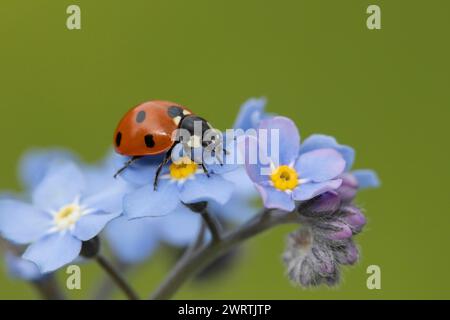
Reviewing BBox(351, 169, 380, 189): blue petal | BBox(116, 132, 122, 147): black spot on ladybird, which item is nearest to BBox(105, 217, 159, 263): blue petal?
BBox(116, 132, 122, 147): black spot on ladybird

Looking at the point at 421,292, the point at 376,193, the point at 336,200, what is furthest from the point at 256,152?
the point at 376,193

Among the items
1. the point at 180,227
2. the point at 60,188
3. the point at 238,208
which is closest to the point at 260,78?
the point at 238,208

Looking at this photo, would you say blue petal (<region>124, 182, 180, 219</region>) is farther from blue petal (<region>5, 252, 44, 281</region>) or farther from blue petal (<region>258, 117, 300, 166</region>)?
blue petal (<region>5, 252, 44, 281</region>)

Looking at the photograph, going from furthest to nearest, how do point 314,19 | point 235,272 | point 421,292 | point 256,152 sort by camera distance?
point 314,19
point 421,292
point 235,272
point 256,152

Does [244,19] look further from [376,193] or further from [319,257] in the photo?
[319,257]

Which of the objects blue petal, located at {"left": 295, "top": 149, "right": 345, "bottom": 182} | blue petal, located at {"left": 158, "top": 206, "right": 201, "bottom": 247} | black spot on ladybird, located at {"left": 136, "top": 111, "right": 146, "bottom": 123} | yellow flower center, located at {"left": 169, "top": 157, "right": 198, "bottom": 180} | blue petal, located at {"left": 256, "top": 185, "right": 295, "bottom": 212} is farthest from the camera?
blue petal, located at {"left": 158, "top": 206, "right": 201, "bottom": 247}

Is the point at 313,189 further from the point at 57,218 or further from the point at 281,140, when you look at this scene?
the point at 57,218
